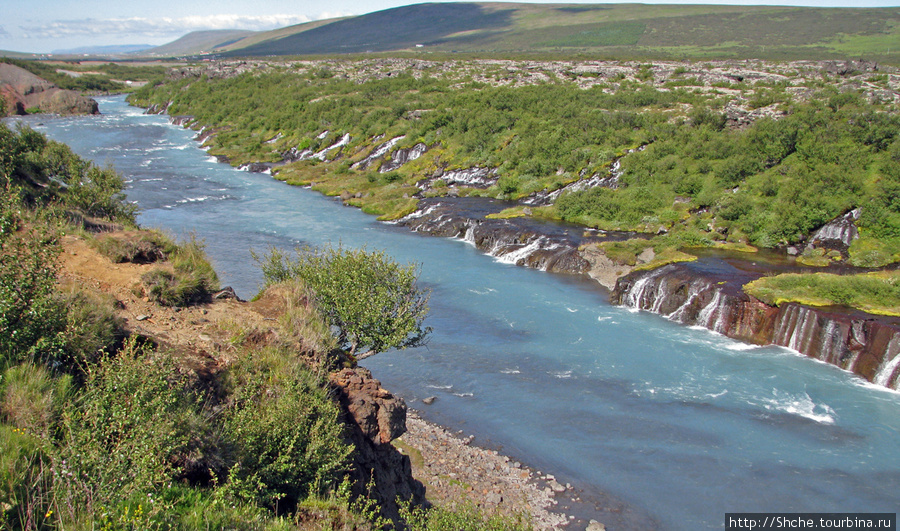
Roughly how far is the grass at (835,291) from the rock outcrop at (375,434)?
20992 millimetres

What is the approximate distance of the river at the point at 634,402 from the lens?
17.9 meters

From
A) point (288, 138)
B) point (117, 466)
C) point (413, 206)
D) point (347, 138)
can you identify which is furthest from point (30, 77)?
point (117, 466)

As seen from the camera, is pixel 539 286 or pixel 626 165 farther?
pixel 626 165

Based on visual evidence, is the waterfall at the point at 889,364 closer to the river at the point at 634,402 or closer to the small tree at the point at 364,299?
the river at the point at 634,402

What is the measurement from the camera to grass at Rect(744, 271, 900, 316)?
2691 cm

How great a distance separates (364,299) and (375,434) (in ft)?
14.9

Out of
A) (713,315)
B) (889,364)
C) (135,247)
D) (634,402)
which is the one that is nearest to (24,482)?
(135,247)

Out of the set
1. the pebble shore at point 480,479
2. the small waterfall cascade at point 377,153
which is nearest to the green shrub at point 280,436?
the pebble shore at point 480,479

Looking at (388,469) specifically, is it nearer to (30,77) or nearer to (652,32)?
(30,77)

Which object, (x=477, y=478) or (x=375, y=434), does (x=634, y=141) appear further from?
(x=375, y=434)

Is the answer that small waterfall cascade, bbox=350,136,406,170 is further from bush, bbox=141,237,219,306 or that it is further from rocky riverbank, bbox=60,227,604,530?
bush, bbox=141,237,219,306

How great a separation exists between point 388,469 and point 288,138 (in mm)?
71598

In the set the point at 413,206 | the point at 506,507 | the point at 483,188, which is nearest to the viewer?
the point at 506,507

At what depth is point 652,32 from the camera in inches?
7279
